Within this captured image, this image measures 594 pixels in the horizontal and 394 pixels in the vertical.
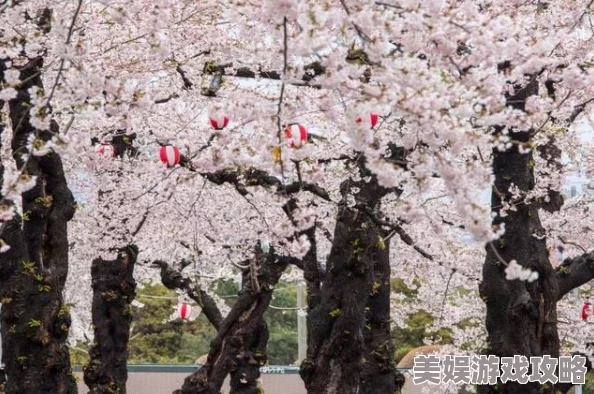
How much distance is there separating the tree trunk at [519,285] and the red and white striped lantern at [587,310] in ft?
24.2

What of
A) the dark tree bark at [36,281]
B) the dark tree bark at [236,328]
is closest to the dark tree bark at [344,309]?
the dark tree bark at [236,328]

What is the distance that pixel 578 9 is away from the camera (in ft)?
40.7

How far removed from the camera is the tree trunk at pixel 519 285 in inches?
448

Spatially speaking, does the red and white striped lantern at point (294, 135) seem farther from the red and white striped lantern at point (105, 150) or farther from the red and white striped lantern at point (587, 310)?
the red and white striped lantern at point (587, 310)

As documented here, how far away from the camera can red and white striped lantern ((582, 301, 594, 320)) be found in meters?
18.9

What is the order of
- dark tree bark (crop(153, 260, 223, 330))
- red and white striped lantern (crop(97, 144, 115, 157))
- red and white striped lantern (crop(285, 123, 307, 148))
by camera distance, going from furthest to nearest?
dark tree bark (crop(153, 260, 223, 330)), red and white striped lantern (crop(97, 144, 115, 157)), red and white striped lantern (crop(285, 123, 307, 148))

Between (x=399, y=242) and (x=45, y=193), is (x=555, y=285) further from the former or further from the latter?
(x=399, y=242)

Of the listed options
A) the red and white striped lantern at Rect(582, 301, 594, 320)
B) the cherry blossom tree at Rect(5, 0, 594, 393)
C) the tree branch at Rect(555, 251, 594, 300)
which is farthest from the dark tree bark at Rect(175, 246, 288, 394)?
the red and white striped lantern at Rect(582, 301, 594, 320)

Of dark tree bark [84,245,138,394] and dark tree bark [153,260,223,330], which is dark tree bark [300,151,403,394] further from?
dark tree bark [153,260,223,330]

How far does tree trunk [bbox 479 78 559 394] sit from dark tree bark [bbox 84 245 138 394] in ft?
22.5

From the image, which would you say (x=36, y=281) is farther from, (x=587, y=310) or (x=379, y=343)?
(x=587, y=310)

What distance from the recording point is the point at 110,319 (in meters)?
16.6

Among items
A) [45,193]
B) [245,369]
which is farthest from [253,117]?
[245,369]

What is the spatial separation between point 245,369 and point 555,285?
7.50 metres
